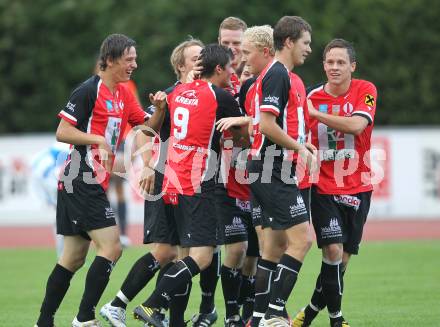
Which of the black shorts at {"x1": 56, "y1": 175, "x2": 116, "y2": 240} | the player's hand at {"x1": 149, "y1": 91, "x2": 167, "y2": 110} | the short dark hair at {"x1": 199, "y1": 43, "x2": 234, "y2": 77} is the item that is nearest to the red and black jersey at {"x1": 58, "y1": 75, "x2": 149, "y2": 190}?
the black shorts at {"x1": 56, "y1": 175, "x2": 116, "y2": 240}

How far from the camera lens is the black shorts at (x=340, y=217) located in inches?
335

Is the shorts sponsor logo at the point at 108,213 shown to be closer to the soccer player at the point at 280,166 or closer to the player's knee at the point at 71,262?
the player's knee at the point at 71,262

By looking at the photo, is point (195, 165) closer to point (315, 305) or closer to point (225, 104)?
point (225, 104)

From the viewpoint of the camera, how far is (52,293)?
8.33 metres

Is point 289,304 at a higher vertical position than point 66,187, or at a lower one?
lower

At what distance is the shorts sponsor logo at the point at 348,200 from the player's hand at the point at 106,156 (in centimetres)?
190

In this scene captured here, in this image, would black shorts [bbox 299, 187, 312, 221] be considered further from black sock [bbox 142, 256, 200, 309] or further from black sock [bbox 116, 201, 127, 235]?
black sock [bbox 116, 201, 127, 235]

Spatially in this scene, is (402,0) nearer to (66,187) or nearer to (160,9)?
(160,9)

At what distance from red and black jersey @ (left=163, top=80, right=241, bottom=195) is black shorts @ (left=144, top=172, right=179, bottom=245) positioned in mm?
472

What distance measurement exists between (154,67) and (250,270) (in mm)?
18746

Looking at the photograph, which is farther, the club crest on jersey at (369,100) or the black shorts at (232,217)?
the black shorts at (232,217)

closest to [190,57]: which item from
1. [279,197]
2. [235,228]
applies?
[235,228]

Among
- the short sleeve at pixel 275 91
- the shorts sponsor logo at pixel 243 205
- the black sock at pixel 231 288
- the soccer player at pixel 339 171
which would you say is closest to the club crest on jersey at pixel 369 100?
the soccer player at pixel 339 171

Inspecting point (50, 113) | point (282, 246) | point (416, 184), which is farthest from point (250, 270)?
point (50, 113)
